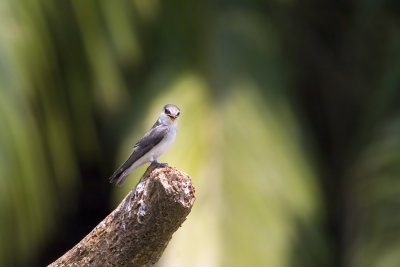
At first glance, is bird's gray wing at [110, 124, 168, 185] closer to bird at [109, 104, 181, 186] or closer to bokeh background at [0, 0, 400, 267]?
bird at [109, 104, 181, 186]

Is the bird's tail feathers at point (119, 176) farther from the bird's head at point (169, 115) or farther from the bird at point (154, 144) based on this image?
the bird's head at point (169, 115)

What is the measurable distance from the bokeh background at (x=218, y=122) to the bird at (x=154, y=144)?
81.6 inches

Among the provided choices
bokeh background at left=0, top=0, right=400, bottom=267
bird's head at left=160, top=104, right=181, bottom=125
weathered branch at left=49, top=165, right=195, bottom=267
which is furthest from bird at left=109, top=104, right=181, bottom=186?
bokeh background at left=0, top=0, right=400, bottom=267

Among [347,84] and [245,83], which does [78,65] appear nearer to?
[245,83]

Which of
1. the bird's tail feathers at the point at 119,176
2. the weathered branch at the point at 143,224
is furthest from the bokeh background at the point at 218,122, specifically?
the weathered branch at the point at 143,224

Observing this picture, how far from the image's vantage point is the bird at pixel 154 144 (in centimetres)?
404

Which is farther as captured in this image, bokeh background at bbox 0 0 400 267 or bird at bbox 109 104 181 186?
bokeh background at bbox 0 0 400 267

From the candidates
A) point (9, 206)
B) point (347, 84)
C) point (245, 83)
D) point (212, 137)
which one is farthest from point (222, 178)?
point (347, 84)

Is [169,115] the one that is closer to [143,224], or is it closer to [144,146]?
[144,146]

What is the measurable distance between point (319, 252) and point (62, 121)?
169cm

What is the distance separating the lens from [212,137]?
21.4 ft

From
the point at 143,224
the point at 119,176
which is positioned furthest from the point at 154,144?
the point at 143,224

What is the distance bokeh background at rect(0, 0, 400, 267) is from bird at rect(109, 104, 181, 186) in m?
2.07

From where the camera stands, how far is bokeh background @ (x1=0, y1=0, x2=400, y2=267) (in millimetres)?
6340
